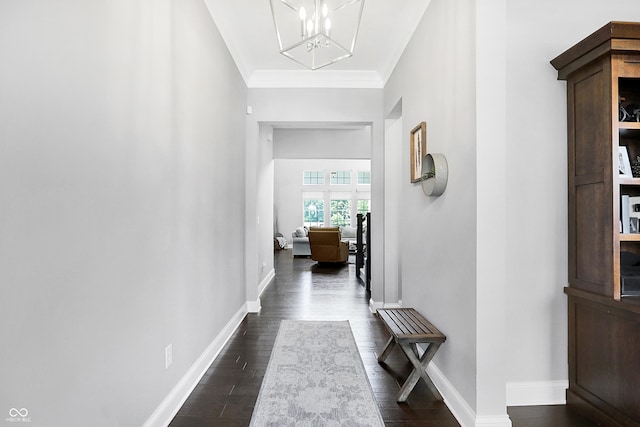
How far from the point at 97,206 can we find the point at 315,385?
1.75m

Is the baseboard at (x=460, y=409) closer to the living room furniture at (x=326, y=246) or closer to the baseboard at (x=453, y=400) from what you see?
the baseboard at (x=453, y=400)

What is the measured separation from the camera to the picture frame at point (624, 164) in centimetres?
193

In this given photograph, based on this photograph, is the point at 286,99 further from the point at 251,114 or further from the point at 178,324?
the point at 178,324

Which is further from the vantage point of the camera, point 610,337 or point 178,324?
point 178,324

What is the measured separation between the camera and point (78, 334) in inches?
49.2

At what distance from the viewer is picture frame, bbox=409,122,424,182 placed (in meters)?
2.71

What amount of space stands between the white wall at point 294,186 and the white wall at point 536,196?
10.3 metres

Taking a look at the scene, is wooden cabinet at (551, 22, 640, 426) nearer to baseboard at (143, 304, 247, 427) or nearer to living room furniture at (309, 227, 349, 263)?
baseboard at (143, 304, 247, 427)

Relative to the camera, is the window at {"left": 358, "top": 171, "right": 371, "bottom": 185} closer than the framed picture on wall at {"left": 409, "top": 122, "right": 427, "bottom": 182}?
No

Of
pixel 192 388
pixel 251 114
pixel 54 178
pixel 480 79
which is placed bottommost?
pixel 192 388

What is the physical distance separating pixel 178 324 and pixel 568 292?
2332 millimetres

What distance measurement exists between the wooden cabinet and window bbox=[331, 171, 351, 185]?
10501 millimetres

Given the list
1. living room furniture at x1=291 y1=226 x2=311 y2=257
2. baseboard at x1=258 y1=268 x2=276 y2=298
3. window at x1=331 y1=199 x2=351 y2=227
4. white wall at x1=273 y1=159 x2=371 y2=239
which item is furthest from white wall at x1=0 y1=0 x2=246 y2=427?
window at x1=331 y1=199 x2=351 y2=227

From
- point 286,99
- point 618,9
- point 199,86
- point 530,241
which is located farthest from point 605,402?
point 286,99
